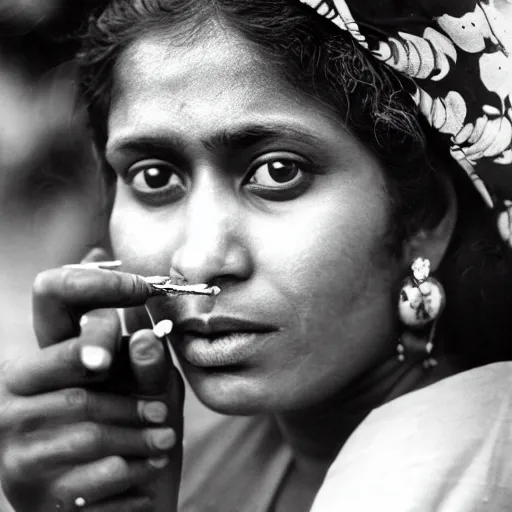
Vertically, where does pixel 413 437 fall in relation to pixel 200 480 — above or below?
above

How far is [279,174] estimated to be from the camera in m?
1.16

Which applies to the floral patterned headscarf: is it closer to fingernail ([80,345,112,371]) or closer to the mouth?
the mouth

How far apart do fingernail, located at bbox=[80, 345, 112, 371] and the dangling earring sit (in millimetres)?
460

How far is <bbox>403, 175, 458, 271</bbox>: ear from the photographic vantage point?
1.18 metres

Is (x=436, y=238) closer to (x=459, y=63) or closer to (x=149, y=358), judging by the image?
(x=459, y=63)

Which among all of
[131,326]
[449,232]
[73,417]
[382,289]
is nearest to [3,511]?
[73,417]

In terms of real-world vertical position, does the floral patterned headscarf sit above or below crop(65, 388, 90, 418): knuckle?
above

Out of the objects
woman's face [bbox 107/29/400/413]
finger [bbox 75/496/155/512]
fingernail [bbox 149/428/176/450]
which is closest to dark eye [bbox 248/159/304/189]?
woman's face [bbox 107/29/400/413]

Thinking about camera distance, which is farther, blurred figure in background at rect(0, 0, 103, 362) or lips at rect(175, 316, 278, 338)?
blurred figure in background at rect(0, 0, 103, 362)

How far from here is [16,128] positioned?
1.29m

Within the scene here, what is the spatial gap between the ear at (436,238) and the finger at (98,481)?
0.54 m

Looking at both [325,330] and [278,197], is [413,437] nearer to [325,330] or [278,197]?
[325,330]

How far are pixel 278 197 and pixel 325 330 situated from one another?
217 millimetres

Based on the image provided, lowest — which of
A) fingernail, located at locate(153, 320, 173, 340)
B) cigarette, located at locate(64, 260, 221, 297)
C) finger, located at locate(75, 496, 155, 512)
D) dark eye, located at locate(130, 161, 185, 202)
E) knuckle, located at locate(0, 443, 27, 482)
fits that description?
finger, located at locate(75, 496, 155, 512)
